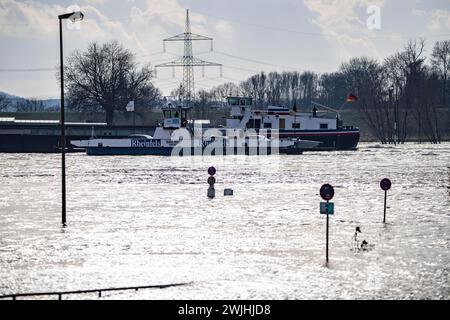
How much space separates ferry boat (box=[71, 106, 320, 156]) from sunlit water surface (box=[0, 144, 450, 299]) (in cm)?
4721

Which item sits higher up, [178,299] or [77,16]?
[77,16]

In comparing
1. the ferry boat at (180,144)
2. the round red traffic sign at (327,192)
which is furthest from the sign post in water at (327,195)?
the ferry boat at (180,144)

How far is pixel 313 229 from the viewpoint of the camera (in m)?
28.9

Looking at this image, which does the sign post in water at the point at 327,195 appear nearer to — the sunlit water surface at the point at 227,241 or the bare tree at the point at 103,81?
the sunlit water surface at the point at 227,241

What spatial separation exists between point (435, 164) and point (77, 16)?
49156mm

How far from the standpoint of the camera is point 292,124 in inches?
4318

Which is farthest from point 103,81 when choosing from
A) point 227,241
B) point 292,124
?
point 227,241

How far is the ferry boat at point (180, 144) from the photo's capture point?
317 ft

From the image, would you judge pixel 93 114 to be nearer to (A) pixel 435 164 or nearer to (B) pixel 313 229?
(A) pixel 435 164

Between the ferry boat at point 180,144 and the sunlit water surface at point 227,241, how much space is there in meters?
47.2

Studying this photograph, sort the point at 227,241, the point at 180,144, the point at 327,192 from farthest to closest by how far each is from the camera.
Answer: the point at 180,144 < the point at 227,241 < the point at 327,192

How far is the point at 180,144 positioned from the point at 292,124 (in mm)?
20534

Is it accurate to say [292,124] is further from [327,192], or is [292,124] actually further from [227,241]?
[327,192]
